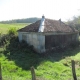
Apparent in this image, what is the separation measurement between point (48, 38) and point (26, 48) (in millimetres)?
3305

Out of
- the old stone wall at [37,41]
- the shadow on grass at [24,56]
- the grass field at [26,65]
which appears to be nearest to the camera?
the grass field at [26,65]

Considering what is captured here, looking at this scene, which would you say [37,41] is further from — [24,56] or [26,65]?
[26,65]

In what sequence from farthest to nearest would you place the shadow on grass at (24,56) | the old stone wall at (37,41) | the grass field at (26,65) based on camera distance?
the old stone wall at (37,41), the shadow on grass at (24,56), the grass field at (26,65)

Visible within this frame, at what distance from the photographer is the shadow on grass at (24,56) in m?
16.8

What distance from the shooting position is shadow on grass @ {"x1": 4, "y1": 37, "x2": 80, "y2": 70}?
16773 millimetres

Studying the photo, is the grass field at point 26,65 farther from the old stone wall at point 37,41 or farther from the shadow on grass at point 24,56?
the old stone wall at point 37,41

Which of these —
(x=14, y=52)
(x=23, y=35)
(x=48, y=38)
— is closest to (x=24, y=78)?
(x=14, y=52)

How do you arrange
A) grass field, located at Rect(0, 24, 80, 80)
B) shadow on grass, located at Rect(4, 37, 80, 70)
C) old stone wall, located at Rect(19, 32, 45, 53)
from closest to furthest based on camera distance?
grass field, located at Rect(0, 24, 80, 80) < shadow on grass, located at Rect(4, 37, 80, 70) < old stone wall, located at Rect(19, 32, 45, 53)

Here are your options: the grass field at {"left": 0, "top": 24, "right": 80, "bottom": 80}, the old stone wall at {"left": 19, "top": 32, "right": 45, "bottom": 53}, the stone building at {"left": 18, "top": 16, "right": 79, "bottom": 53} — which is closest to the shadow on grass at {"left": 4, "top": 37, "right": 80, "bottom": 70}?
the grass field at {"left": 0, "top": 24, "right": 80, "bottom": 80}

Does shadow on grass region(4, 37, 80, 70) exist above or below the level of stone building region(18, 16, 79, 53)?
below

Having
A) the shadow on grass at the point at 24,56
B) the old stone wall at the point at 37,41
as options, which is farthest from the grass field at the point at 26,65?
the old stone wall at the point at 37,41

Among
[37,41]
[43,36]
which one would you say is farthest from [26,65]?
[43,36]

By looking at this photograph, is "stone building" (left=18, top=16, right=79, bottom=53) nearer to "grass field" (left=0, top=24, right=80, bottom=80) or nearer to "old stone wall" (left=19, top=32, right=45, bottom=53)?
"old stone wall" (left=19, top=32, right=45, bottom=53)

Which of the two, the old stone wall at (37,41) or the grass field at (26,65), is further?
the old stone wall at (37,41)
